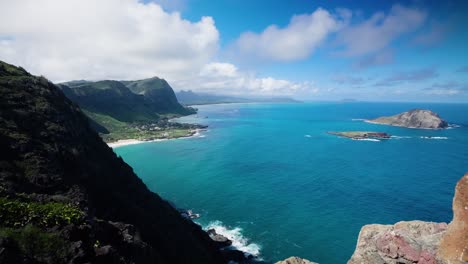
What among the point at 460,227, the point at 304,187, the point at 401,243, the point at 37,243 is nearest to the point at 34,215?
the point at 37,243

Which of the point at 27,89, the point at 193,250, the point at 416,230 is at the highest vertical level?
the point at 27,89

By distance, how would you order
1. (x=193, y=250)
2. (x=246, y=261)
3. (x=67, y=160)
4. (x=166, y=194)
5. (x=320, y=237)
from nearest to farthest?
(x=67, y=160)
(x=193, y=250)
(x=246, y=261)
(x=320, y=237)
(x=166, y=194)

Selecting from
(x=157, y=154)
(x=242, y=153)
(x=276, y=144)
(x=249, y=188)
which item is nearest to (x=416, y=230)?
(x=249, y=188)

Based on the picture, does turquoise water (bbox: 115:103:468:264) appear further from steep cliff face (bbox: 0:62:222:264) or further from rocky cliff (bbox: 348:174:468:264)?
rocky cliff (bbox: 348:174:468:264)

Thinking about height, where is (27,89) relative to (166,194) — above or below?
above

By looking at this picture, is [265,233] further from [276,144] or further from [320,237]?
[276,144]

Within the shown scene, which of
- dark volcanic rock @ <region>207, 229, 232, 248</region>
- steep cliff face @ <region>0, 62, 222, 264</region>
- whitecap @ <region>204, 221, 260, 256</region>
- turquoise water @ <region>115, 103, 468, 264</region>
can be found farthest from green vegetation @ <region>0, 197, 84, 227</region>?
turquoise water @ <region>115, 103, 468, 264</region>

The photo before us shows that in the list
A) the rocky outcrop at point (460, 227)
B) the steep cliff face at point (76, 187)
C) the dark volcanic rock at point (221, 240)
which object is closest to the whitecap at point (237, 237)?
the dark volcanic rock at point (221, 240)
